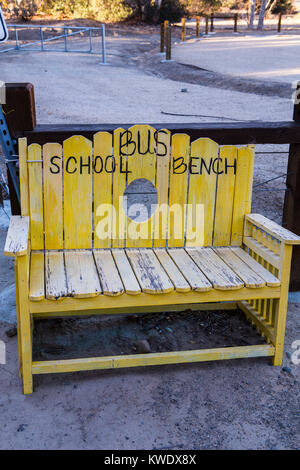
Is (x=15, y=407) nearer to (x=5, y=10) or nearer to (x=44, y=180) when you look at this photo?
(x=44, y=180)

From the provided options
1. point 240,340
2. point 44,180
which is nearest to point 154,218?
point 44,180

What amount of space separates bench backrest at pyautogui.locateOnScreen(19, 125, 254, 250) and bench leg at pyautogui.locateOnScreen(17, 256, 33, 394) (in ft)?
1.88

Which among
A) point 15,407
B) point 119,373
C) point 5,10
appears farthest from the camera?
point 5,10

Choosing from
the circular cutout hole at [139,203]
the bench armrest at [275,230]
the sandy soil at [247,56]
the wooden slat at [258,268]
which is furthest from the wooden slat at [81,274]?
the sandy soil at [247,56]

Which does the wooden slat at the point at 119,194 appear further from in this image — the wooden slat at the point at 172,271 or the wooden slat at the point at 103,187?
the wooden slat at the point at 172,271

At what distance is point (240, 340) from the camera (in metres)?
3.14

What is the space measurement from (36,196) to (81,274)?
1.74ft

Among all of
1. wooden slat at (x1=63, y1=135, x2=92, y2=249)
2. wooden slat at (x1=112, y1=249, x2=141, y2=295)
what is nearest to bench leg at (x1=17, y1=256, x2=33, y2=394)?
wooden slat at (x1=112, y1=249, x2=141, y2=295)

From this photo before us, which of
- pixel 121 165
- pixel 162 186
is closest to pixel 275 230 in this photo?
pixel 162 186

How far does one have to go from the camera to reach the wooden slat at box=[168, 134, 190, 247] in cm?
304

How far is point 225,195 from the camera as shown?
3.16 metres

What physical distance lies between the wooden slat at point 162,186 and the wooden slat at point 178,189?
25 millimetres

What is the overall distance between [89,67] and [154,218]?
16455 millimetres

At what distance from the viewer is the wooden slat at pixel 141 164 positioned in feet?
9.75
